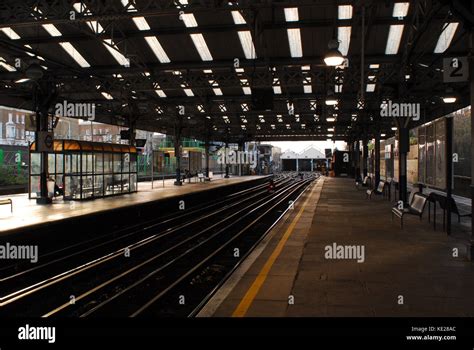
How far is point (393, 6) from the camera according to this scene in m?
16.9

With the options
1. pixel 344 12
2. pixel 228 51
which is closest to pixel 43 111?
pixel 228 51

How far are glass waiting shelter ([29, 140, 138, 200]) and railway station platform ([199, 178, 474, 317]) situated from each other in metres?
11.9

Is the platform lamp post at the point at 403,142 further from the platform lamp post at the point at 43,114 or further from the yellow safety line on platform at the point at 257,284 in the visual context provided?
the platform lamp post at the point at 43,114

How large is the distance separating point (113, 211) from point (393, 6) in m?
12.8

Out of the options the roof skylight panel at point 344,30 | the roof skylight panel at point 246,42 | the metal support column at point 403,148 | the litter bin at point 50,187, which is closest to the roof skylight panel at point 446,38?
the roof skylight panel at point 344,30

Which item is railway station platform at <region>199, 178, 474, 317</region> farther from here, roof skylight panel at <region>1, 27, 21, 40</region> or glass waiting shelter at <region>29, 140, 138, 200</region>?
roof skylight panel at <region>1, 27, 21, 40</region>

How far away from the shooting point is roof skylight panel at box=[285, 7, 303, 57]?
17.9 meters

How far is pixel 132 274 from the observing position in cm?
1022

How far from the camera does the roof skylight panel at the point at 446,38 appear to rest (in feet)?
59.2

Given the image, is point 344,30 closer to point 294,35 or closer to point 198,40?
point 294,35

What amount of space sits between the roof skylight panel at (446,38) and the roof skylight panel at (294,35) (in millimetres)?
5663

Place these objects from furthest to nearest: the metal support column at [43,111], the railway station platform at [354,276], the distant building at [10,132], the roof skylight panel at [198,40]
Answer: the distant building at [10,132]
the metal support column at [43,111]
the roof skylight panel at [198,40]
the railway station platform at [354,276]

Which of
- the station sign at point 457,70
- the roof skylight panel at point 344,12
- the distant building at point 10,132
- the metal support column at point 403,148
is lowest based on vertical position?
the metal support column at point 403,148

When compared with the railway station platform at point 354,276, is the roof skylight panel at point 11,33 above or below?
above
